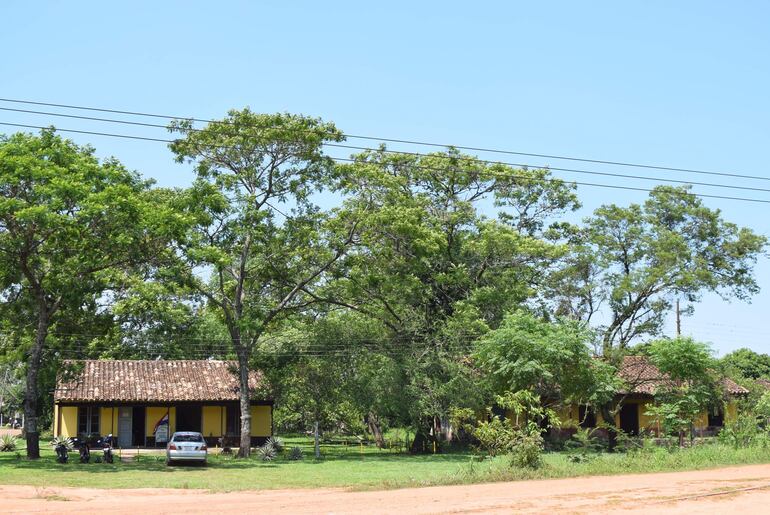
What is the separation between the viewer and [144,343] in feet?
166

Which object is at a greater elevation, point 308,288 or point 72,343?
point 308,288

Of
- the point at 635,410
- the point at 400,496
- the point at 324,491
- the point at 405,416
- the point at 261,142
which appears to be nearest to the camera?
the point at 400,496

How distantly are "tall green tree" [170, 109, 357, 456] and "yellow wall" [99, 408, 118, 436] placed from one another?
10.3m

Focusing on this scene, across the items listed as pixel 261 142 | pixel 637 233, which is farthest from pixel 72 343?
pixel 637 233

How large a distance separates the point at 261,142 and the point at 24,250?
1150cm

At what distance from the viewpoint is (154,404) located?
46625 mm

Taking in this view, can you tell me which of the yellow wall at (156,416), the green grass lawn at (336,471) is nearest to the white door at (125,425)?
the yellow wall at (156,416)

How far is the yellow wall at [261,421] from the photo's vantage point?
157ft

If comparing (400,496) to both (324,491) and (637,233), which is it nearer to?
(324,491)

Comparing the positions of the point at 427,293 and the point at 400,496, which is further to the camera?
the point at 427,293

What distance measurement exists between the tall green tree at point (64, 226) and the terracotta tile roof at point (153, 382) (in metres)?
10.8

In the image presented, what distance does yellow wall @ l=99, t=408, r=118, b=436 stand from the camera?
4644cm

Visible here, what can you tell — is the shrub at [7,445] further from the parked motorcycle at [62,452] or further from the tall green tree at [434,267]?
the tall green tree at [434,267]

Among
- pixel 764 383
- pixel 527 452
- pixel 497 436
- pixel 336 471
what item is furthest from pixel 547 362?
pixel 764 383
